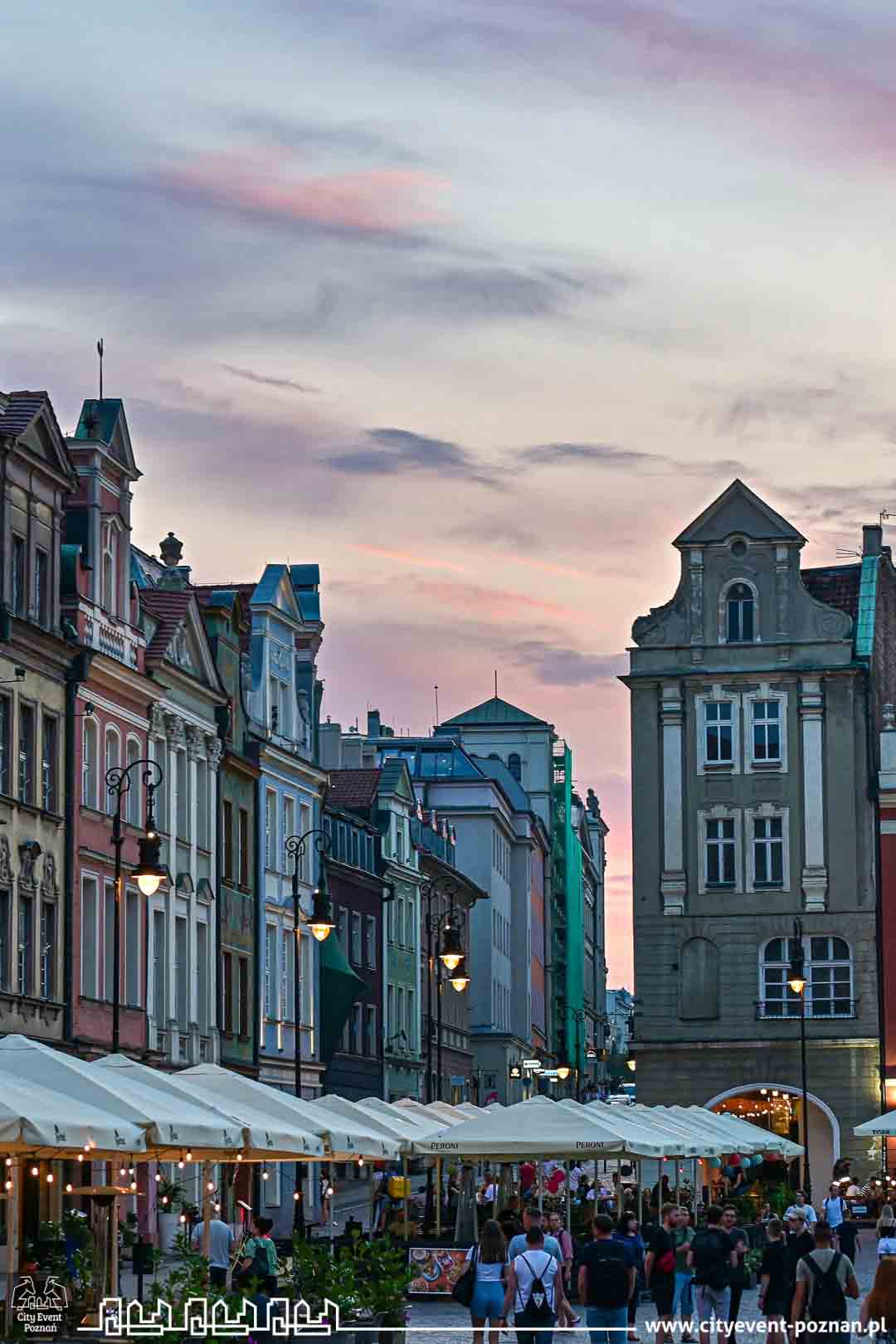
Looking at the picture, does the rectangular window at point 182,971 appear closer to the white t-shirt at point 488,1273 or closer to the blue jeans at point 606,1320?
the white t-shirt at point 488,1273

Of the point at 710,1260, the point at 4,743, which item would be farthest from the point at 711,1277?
the point at 4,743

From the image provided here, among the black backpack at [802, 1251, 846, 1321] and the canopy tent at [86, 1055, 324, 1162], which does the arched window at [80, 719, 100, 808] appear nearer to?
the canopy tent at [86, 1055, 324, 1162]

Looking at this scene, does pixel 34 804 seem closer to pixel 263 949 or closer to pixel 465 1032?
pixel 263 949

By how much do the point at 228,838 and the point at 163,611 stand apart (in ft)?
27.0

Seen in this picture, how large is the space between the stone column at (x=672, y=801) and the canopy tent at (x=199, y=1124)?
51.3 meters

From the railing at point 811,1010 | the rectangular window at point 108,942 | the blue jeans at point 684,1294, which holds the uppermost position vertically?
the rectangular window at point 108,942

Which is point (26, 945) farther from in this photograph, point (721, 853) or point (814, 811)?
point (814, 811)

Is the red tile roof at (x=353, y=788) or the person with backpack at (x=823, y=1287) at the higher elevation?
the red tile roof at (x=353, y=788)

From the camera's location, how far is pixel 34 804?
52281mm

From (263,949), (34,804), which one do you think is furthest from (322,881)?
A: (263,949)

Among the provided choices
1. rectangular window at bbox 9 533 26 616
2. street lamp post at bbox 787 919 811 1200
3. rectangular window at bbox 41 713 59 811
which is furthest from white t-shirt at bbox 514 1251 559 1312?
street lamp post at bbox 787 919 811 1200

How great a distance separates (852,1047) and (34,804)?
4195 cm

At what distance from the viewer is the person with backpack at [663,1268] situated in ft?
104

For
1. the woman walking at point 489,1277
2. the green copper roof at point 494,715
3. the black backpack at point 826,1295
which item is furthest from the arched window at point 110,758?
the green copper roof at point 494,715
